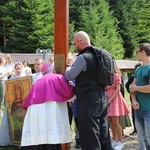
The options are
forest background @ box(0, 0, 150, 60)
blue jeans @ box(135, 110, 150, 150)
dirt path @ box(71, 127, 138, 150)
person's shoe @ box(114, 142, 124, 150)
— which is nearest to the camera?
blue jeans @ box(135, 110, 150, 150)

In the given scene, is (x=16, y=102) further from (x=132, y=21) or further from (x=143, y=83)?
(x=132, y=21)

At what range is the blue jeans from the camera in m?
4.52

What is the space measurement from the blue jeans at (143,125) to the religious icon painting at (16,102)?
200 centimetres

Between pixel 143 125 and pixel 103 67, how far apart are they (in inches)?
43.4

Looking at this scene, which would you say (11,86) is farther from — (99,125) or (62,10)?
(99,125)

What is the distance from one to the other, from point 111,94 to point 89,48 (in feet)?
6.47

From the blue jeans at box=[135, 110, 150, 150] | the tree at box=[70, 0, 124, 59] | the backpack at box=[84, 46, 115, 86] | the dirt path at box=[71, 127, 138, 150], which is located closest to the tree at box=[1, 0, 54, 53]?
the tree at box=[70, 0, 124, 59]

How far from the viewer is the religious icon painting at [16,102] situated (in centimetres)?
572

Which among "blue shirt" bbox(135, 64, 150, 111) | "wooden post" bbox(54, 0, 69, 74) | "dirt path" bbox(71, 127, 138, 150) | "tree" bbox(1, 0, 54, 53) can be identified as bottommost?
"dirt path" bbox(71, 127, 138, 150)

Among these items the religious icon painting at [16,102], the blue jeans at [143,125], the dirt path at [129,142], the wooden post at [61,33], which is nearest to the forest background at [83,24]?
the dirt path at [129,142]

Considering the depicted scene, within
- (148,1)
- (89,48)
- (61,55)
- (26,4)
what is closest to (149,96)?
(89,48)

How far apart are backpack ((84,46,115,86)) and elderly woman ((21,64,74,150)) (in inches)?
19.9

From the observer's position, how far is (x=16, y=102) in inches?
236

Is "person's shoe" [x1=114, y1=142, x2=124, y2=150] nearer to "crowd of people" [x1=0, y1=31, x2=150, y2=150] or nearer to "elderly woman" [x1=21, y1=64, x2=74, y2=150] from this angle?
"crowd of people" [x1=0, y1=31, x2=150, y2=150]
